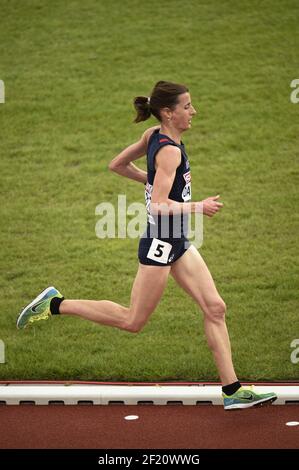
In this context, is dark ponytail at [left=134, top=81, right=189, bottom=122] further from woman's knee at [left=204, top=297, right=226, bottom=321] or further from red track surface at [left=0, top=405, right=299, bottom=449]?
red track surface at [left=0, top=405, right=299, bottom=449]

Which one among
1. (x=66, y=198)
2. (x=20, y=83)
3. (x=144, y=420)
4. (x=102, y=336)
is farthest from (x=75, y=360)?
(x=20, y=83)

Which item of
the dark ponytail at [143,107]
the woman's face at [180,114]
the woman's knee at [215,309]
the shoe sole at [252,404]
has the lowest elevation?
the shoe sole at [252,404]

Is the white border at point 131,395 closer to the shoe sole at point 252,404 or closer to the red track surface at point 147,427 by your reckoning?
the red track surface at point 147,427

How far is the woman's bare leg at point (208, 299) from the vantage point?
21.9 feet

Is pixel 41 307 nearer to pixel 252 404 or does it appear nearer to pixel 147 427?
pixel 147 427

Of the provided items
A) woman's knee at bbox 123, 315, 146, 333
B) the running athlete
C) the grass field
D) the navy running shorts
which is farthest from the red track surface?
the navy running shorts

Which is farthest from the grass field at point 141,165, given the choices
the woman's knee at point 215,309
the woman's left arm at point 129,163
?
the woman's left arm at point 129,163

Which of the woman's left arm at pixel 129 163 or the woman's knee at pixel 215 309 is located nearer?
the woman's knee at pixel 215 309

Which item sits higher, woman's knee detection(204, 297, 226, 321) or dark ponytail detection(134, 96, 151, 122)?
dark ponytail detection(134, 96, 151, 122)

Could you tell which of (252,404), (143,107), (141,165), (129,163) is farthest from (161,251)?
(141,165)

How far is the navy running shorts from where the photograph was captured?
6629 millimetres

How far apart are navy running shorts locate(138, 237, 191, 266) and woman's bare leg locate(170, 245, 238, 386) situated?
0.09 meters

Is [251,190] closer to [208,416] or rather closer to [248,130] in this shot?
[248,130]

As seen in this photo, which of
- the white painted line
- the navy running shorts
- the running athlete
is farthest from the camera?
the white painted line
